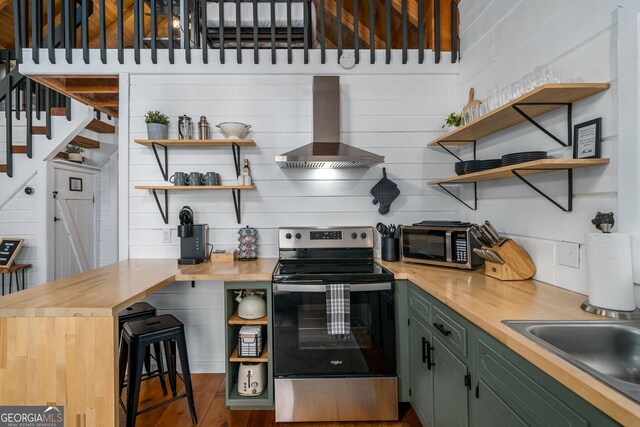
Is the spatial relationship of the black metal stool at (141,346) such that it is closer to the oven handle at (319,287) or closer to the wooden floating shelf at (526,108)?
the oven handle at (319,287)

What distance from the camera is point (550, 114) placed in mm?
1651

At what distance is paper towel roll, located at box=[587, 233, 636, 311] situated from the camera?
3.86ft

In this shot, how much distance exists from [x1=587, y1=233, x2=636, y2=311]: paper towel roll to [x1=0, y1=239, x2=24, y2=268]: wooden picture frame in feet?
14.9

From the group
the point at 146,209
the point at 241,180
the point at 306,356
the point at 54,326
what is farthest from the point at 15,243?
the point at 306,356

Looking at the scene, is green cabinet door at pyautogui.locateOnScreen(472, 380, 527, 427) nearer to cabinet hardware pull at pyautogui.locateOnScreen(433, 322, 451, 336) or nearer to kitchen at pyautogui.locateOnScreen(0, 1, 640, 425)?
cabinet hardware pull at pyautogui.locateOnScreen(433, 322, 451, 336)

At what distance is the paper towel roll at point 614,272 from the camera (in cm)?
118

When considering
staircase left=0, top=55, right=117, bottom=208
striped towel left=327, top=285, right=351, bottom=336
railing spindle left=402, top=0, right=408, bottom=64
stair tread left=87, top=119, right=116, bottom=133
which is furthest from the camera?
stair tread left=87, top=119, right=116, bottom=133

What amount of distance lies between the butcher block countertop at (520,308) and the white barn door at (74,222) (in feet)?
12.4

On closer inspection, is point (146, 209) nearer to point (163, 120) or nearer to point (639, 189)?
point (163, 120)

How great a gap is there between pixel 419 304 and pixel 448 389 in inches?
17.8

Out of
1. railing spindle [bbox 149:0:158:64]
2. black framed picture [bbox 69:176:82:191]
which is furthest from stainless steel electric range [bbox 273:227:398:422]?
black framed picture [bbox 69:176:82:191]

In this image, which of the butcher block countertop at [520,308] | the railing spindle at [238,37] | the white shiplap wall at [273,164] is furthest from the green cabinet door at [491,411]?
the railing spindle at [238,37]

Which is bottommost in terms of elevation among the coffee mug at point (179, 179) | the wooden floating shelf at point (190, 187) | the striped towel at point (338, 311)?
the striped towel at point (338, 311)

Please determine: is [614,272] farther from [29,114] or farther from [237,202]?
[29,114]
